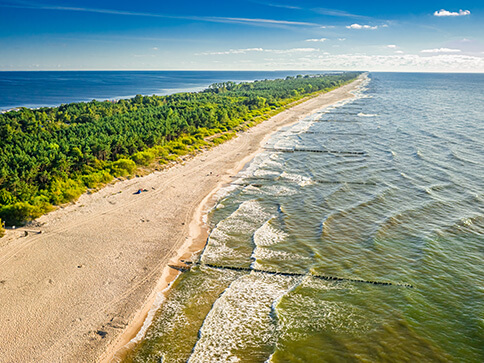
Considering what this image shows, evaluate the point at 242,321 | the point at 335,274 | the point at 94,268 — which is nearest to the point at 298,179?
the point at 335,274

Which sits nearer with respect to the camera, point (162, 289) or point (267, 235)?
point (162, 289)

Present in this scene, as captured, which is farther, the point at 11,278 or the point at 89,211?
the point at 89,211

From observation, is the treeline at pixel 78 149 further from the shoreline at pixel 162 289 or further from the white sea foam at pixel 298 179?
the white sea foam at pixel 298 179

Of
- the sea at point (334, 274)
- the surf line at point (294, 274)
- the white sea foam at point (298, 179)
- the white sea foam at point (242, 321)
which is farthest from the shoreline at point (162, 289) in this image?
the white sea foam at point (298, 179)

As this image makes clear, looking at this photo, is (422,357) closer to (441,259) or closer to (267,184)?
(441,259)

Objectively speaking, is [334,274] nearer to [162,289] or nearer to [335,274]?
[335,274]

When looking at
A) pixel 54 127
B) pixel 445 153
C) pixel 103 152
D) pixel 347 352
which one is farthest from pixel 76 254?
pixel 445 153
